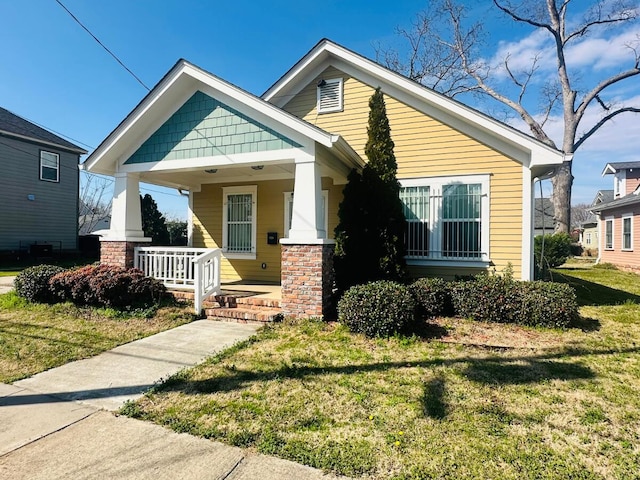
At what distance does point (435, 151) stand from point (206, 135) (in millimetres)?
5118

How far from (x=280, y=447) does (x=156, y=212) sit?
50.2 ft

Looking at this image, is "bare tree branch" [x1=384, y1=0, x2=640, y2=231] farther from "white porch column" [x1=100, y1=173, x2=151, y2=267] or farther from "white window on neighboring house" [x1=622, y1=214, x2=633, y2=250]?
"white porch column" [x1=100, y1=173, x2=151, y2=267]

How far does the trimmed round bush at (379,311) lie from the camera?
5270 mm

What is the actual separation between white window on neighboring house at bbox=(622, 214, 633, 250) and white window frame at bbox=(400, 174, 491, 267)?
13.3 meters

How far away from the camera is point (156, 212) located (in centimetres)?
1595

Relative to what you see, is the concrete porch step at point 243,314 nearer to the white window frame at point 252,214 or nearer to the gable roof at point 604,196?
the white window frame at point 252,214

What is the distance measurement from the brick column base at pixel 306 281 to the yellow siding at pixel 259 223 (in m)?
2.81

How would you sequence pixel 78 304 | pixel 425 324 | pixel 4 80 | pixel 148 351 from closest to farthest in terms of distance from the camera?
pixel 148 351, pixel 425 324, pixel 78 304, pixel 4 80

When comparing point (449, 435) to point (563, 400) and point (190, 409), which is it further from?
point (190, 409)

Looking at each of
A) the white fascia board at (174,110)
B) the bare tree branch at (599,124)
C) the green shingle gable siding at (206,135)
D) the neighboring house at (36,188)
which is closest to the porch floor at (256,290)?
the green shingle gable siding at (206,135)

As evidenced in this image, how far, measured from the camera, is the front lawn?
2592 millimetres

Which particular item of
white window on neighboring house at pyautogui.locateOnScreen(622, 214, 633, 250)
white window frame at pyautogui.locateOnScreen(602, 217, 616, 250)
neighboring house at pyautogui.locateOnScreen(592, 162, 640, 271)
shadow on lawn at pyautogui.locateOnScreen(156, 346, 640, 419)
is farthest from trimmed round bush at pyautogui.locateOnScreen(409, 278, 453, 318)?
white window frame at pyautogui.locateOnScreen(602, 217, 616, 250)

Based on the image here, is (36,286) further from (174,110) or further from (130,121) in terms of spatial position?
(174,110)

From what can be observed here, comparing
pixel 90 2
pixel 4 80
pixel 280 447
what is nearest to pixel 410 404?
pixel 280 447
